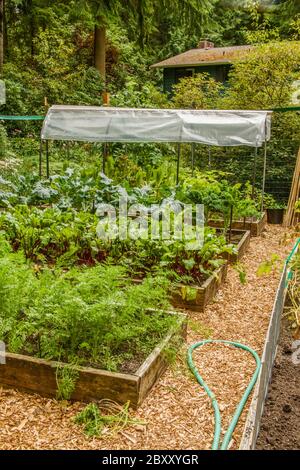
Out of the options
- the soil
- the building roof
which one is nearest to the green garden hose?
the soil

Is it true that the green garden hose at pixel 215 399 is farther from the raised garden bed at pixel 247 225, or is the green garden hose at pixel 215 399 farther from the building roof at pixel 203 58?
the building roof at pixel 203 58

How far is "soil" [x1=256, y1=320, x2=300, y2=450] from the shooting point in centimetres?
273

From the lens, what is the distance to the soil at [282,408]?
273cm

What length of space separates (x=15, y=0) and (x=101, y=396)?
1547 centimetres

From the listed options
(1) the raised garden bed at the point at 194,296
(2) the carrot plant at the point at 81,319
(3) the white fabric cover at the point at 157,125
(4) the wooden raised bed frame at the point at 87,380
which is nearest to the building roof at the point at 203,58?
(3) the white fabric cover at the point at 157,125

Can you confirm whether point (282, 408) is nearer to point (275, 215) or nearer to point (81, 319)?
point (81, 319)

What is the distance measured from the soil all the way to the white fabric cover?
15.3 feet

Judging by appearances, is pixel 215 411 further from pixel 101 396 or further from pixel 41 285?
pixel 41 285

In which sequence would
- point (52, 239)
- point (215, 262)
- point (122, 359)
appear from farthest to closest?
point (52, 239) → point (215, 262) → point (122, 359)

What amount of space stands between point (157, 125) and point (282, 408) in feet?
19.8

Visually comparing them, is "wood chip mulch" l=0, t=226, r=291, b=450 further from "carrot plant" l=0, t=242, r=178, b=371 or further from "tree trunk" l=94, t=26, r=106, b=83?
"tree trunk" l=94, t=26, r=106, b=83

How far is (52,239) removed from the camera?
18.4 ft

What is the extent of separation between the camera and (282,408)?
306 centimetres
